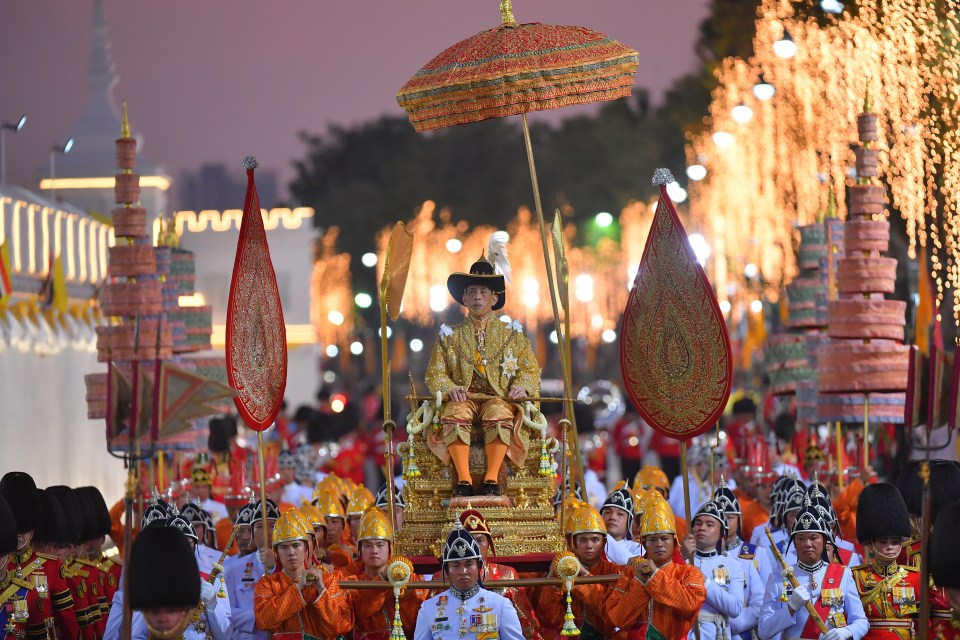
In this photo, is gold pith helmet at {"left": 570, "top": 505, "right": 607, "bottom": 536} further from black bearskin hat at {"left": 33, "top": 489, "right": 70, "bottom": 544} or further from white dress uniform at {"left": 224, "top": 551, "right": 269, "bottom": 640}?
black bearskin hat at {"left": 33, "top": 489, "right": 70, "bottom": 544}

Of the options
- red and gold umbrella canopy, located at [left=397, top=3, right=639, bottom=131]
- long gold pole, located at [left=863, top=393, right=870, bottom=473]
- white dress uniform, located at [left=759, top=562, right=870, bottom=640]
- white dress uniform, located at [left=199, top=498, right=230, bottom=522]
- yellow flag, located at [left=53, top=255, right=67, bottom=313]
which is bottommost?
white dress uniform, located at [left=759, top=562, right=870, bottom=640]

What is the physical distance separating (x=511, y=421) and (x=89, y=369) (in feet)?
38.0

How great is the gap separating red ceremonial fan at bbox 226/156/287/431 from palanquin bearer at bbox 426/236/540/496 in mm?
1376

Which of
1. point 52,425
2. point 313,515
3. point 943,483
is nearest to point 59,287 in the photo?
point 52,425

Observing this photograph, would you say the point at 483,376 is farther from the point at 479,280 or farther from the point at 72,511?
the point at 72,511

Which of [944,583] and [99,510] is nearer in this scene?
[944,583]

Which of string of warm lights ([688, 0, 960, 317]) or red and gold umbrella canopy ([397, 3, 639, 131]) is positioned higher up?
string of warm lights ([688, 0, 960, 317])

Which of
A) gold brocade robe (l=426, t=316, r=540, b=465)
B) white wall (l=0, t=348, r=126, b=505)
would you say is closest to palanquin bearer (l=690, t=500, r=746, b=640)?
gold brocade robe (l=426, t=316, r=540, b=465)

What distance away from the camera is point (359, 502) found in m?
15.8

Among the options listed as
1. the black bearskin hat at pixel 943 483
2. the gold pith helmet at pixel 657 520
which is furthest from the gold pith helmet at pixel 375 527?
the black bearskin hat at pixel 943 483

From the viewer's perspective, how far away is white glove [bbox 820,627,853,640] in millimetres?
11758

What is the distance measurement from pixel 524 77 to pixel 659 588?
5187mm

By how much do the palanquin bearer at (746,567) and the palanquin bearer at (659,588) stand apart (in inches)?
39.0

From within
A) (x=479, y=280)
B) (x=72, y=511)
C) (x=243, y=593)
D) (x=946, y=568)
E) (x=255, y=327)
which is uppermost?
(x=479, y=280)
